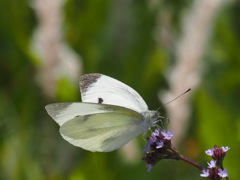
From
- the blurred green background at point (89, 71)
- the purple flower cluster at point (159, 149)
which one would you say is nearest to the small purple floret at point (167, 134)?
the purple flower cluster at point (159, 149)

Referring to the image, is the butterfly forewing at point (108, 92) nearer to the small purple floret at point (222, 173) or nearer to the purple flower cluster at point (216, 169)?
the purple flower cluster at point (216, 169)

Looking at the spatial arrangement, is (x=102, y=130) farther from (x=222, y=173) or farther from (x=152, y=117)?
(x=222, y=173)

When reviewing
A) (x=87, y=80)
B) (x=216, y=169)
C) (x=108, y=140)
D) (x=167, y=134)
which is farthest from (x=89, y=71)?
(x=216, y=169)

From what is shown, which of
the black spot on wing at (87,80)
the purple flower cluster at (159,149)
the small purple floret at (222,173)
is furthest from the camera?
the black spot on wing at (87,80)

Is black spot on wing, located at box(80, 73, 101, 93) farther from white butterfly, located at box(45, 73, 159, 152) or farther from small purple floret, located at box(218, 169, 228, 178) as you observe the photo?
small purple floret, located at box(218, 169, 228, 178)

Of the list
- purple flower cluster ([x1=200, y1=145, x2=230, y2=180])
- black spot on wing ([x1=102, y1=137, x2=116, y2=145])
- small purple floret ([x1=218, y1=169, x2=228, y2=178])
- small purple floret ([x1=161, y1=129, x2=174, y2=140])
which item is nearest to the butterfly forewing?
black spot on wing ([x1=102, y1=137, x2=116, y2=145])

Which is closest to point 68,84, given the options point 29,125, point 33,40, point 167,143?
point 29,125

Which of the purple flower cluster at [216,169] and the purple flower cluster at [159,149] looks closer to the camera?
the purple flower cluster at [216,169]
